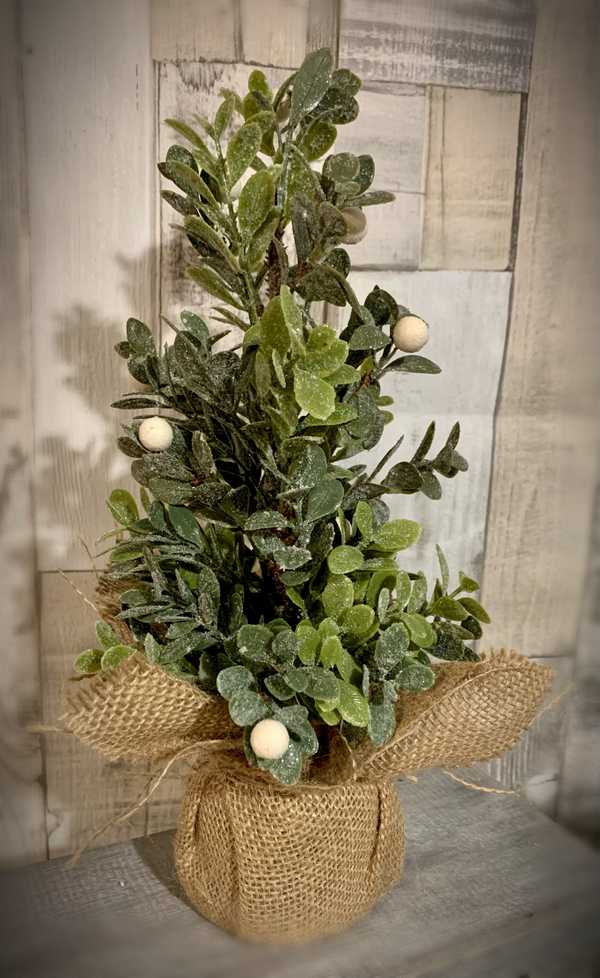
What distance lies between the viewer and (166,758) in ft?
2.26

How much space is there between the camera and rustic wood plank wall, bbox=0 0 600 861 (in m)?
0.86

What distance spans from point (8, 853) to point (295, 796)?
1.74 feet

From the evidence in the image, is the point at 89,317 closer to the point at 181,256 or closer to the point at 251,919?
the point at 181,256

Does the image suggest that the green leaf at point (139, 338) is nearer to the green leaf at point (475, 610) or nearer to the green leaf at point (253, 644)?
the green leaf at point (253, 644)

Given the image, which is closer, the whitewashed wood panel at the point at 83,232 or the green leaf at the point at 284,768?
the green leaf at the point at 284,768

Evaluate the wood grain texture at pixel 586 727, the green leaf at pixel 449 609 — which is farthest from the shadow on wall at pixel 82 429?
the wood grain texture at pixel 586 727

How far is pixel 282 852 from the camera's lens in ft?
2.18

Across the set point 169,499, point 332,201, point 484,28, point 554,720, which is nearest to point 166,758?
point 169,499

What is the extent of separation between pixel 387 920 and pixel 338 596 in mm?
315

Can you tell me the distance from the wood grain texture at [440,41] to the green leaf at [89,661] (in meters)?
0.65

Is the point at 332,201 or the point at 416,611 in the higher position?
the point at 332,201

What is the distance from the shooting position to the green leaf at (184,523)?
A: 0.66 metres

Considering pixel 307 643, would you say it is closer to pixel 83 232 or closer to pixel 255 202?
pixel 255 202

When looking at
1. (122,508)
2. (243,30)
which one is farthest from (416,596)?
(243,30)
